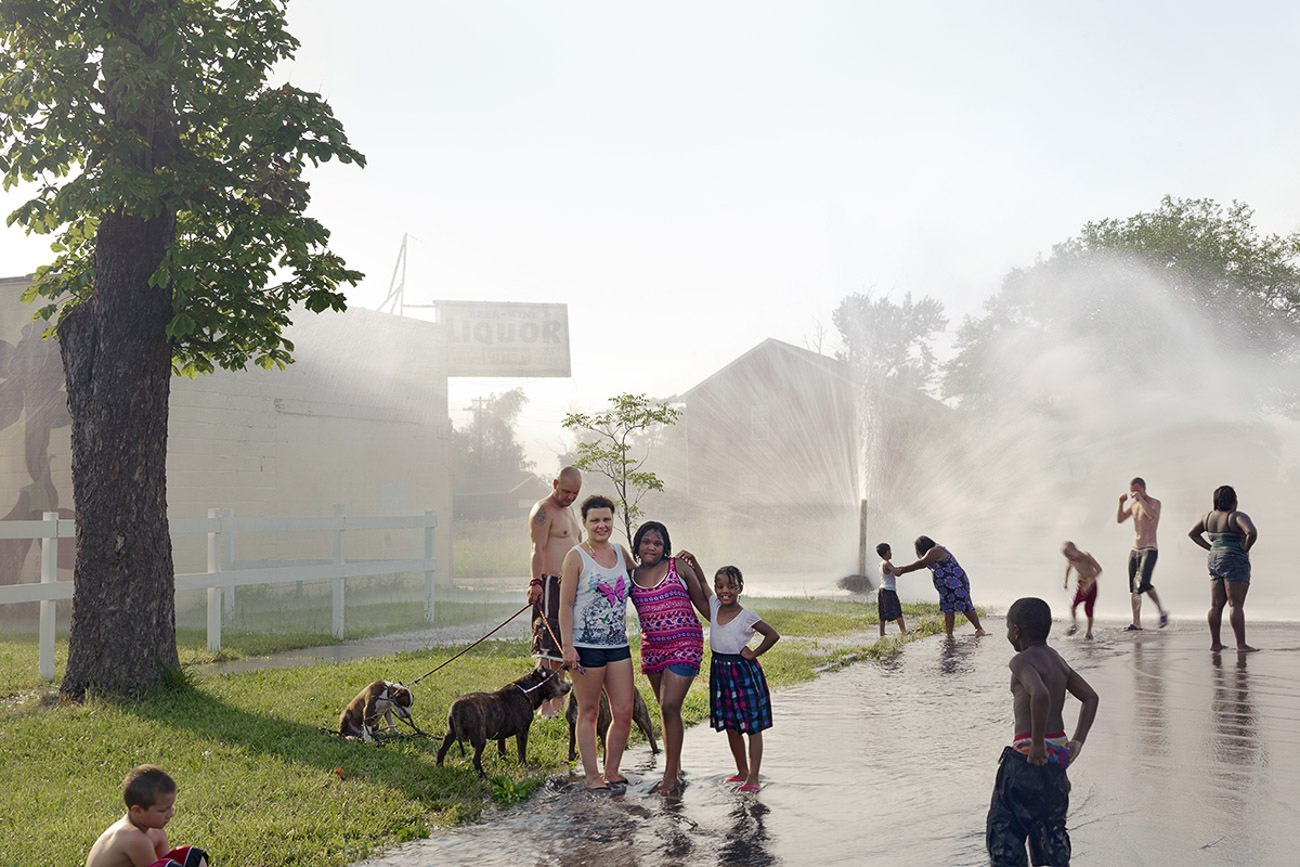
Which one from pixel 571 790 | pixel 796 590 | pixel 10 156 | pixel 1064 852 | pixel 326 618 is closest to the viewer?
pixel 1064 852

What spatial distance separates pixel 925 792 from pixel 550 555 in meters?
3.25

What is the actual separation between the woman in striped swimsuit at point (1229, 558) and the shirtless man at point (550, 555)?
8.33 metres

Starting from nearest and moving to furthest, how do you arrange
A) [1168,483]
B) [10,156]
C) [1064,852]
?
[1064,852] < [10,156] < [1168,483]

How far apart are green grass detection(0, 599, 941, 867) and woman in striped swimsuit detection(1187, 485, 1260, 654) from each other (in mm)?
5466

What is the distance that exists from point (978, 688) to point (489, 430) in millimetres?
100180

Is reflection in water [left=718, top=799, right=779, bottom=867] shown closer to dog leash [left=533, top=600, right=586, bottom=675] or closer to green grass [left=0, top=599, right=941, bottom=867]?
dog leash [left=533, top=600, right=586, bottom=675]

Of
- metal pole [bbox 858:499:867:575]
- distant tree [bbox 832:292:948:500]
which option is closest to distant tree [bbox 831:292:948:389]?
distant tree [bbox 832:292:948:500]

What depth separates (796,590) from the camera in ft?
86.8

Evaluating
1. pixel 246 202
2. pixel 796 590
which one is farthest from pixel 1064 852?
pixel 796 590

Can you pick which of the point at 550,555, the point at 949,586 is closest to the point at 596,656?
the point at 550,555

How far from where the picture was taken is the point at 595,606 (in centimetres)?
683

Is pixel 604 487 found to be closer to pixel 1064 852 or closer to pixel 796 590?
pixel 796 590

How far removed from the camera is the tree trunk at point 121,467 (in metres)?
9.63

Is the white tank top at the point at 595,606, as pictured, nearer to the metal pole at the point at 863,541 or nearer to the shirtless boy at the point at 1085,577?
the shirtless boy at the point at 1085,577
